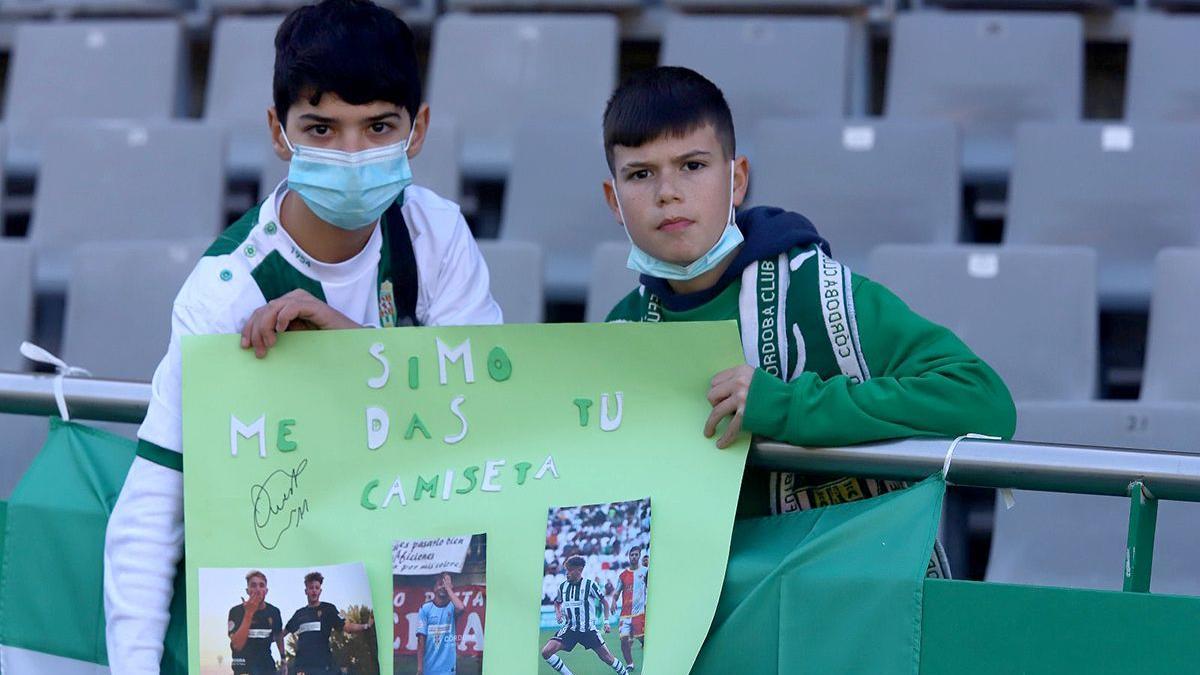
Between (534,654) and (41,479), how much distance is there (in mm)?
814

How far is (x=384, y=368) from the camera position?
199 cm

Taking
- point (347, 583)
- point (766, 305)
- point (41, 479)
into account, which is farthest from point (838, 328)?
point (41, 479)

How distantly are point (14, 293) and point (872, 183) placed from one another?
2.38 metres

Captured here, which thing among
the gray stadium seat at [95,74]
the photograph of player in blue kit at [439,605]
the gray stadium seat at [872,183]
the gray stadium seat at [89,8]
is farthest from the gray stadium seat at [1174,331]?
the gray stadium seat at [89,8]

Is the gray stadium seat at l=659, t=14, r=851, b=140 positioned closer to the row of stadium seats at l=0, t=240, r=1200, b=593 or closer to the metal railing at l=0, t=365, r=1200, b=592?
the row of stadium seats at l=0, t=240, r=1200, b=593

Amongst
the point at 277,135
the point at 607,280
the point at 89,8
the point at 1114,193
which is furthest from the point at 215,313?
the point at 89,8

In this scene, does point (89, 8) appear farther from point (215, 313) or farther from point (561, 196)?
point (215, 313)

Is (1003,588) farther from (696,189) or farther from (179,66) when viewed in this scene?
(179,66)

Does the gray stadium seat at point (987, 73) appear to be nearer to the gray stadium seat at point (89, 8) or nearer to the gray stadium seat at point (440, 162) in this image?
the gray stadium seat at point (440, 162)

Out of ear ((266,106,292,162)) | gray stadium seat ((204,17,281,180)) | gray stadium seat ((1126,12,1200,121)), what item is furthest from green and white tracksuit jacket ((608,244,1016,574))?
gray stadium seat ((204,17,281,180))

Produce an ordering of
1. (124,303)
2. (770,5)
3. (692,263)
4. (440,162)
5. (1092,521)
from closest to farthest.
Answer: (692,263), (1092,521), (124,303), (440,162), (770,5)

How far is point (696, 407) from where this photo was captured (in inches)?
77.1

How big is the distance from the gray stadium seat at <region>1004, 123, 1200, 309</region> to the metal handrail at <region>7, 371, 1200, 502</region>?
246 centimetres

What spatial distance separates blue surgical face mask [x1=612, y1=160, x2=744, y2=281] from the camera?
6.90ft
